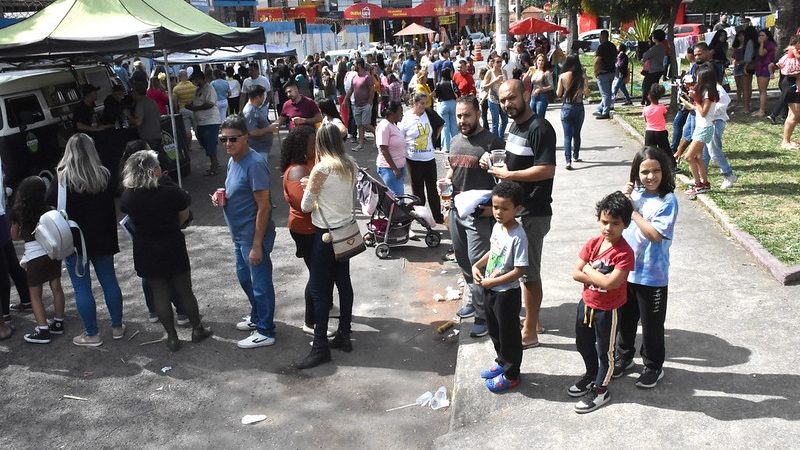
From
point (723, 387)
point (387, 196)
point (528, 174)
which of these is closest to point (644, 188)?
point (528, 174)

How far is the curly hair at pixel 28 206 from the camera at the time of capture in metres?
6.02

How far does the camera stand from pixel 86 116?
1119 cm

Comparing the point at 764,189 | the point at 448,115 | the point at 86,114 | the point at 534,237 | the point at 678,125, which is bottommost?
the point at 764,189

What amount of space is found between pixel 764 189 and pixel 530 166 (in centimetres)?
541

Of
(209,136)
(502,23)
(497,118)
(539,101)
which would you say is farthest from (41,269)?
(502,23)

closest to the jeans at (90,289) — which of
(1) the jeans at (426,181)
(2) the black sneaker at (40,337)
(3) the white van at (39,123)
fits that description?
(2) the black sneaker at (40,337)

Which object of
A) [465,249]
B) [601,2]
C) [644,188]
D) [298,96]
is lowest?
[465,249]

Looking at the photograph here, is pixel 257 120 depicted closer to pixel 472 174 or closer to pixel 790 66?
pixel 472 174

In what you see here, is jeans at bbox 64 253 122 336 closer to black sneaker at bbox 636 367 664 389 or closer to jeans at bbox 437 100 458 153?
black sneaker at bbox 636 367 664 389

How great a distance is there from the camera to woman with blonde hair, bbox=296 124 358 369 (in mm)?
5230

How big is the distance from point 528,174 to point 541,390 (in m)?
1.45

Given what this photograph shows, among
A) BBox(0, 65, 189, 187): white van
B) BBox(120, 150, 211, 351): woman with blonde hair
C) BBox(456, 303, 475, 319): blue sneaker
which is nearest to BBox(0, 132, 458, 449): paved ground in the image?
BBox(456, 303, 475, 319): blue sneaker

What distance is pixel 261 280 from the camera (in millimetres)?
5832

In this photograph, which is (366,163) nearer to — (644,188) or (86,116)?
(86,116)
